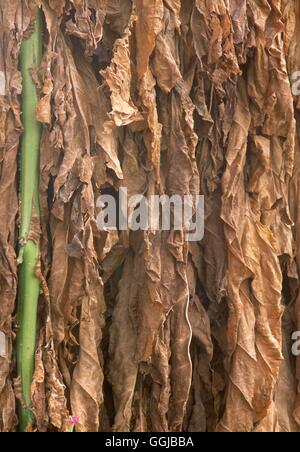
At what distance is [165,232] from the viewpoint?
120 centimetres

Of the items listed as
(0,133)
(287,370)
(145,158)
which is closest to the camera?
(0,133)

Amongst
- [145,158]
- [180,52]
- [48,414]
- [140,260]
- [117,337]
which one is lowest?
[48,414]

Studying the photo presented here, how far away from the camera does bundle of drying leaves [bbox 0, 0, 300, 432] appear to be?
1.13m

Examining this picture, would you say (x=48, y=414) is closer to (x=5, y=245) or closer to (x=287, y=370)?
(x=5, y=245)

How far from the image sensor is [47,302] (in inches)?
44.6

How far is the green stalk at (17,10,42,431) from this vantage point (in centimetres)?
112

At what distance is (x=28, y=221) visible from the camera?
44.5 inches

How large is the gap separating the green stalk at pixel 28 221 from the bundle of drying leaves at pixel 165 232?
0.02 meters

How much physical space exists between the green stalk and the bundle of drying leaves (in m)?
0.02

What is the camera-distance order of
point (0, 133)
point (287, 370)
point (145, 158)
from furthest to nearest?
point (287, 370) < point (145, 158) < point (0, 133)

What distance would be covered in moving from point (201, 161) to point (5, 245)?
0.40 metres

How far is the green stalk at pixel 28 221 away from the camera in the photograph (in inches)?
44.3

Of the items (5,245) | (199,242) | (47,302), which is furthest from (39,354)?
(199,242)

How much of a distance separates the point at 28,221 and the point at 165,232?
0.80 ft
